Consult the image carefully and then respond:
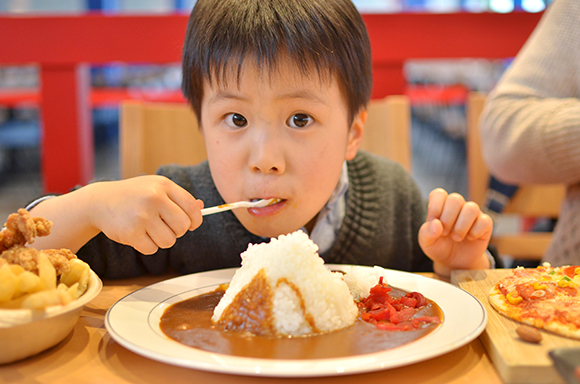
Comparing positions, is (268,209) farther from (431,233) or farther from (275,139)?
(431,233)

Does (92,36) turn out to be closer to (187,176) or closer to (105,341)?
(187,176)

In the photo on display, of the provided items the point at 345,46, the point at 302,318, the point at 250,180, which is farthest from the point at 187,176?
the point at 302,318

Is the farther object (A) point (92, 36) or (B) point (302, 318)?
(A) point (92, 36)

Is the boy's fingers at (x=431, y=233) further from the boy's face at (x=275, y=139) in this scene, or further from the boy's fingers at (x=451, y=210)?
the boy's face at (x=275, y=139)

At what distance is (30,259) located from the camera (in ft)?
2.25

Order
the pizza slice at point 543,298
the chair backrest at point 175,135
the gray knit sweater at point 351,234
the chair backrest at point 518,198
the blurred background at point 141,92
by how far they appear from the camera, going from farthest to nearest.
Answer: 1. the blurred background at point 141,92
2. the chair backrest at point 518,198
3. the chair backrest at point 175,135
4. the gray knit sweater at point 351,234
5. the pizza slice at point 543,298

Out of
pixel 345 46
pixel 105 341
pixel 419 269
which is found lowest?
pixel 419 269

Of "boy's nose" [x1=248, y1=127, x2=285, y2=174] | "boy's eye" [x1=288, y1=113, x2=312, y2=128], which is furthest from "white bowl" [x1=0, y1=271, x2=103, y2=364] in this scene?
"boy's eye" [x1=288, y1=113, x2=312, y2=128]

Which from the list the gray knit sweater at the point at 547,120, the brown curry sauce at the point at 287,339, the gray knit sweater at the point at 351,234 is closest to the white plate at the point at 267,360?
the brown curry sauce at the point at 287,339

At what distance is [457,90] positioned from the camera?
7418 mm

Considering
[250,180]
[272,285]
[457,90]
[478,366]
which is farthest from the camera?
[457,90]

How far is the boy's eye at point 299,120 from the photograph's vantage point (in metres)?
1.04

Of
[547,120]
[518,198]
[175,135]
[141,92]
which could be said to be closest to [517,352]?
[547,120]

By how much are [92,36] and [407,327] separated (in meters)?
2.07
